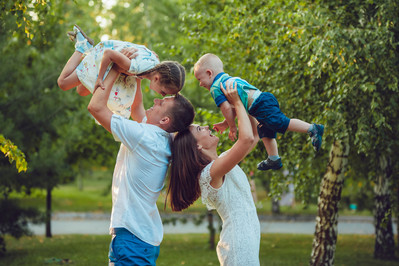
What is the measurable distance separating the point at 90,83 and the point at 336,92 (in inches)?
159

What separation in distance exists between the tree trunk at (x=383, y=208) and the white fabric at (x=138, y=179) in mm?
8220

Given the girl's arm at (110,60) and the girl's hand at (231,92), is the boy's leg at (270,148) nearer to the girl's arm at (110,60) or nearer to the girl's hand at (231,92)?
the girl's hand at (231,92)

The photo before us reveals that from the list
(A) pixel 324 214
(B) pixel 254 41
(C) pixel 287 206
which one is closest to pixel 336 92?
(B) pixel 254 41

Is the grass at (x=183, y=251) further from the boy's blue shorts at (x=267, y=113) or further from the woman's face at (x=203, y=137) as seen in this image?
the woman's face at (x=203, y=137)

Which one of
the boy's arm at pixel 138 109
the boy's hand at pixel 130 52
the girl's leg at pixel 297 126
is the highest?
the boy's hand at pixel 130 52

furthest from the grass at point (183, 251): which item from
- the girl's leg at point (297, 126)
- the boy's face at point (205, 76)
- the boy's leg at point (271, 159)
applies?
the boy's face at point (205, 76)

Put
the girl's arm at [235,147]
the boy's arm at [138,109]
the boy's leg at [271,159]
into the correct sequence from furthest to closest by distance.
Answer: the boy's leg at [271,159]
the boy's arm at [138,109]
the girl's arm at [235,147]

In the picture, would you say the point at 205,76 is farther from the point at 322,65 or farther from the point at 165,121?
the point at 322,65

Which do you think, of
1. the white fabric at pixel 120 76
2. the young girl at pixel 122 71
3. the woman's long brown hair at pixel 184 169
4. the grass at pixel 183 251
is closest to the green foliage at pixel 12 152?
the young girl at pixel 122 71

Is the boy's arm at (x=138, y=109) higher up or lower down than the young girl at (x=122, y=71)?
lower down

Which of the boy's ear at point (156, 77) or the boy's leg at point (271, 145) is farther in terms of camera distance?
the boy's leg at point (271, 145)

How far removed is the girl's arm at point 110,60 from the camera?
9.98ft

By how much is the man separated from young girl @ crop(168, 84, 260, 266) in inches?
4.7

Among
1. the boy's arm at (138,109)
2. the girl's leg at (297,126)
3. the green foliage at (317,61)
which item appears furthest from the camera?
the green foliage at (317,61)
